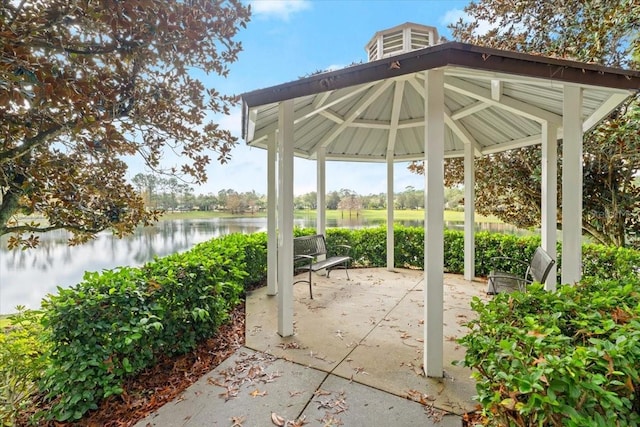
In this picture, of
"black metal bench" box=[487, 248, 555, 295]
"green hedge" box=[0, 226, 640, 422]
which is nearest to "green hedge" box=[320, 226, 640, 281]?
"green hedge" box=[0, 226, 640, 422]

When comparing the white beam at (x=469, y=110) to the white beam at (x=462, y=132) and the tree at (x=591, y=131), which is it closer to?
the white beam at (x=462, y=132)

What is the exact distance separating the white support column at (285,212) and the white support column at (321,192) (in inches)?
121

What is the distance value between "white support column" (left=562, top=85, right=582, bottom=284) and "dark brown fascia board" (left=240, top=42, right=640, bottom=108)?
0.36 metres

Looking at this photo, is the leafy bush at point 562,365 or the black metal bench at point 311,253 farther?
the black metal bench at point 311,253

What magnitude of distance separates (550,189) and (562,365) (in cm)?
424

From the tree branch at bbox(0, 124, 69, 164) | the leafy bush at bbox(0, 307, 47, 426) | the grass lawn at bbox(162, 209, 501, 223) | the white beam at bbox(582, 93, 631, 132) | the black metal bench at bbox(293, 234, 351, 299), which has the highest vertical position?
the white beam at bbox(582, 93, 631, 132)

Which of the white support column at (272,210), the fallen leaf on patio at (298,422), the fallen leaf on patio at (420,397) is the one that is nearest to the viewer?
the fallen leaf on patio at (298,422)

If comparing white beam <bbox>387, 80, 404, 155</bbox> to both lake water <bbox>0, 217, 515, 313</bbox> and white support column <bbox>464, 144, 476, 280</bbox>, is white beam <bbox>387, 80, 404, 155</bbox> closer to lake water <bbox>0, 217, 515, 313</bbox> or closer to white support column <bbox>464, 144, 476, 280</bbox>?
white support column <bbox>464, 144, 476, 280</bbox>

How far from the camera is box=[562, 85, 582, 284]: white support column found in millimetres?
2854

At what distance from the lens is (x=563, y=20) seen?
613cm

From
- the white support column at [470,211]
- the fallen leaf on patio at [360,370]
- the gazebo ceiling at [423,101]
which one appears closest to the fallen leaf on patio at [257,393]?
the fallen leaf on patio at [360,370]

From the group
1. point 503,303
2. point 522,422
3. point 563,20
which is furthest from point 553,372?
point 563,20

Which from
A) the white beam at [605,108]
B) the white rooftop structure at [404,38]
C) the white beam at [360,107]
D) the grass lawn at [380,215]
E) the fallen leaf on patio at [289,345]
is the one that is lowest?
the fallen leaf on patio at [289,345]

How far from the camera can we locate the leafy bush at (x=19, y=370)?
219cm
